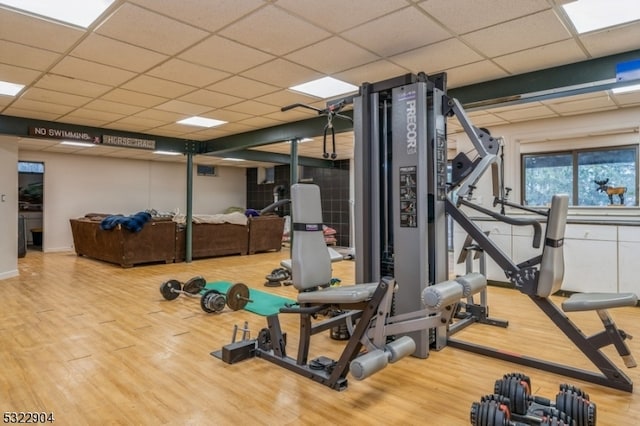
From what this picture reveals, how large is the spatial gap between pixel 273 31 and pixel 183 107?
107 inches

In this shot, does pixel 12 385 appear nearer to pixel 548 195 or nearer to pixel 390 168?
pixel 390 168

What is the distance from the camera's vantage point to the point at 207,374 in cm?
262

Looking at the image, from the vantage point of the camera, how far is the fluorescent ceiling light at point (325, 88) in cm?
418

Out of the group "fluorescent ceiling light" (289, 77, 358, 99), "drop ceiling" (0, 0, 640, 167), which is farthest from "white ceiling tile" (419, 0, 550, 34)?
"fluorescent ceiling light" (289, 77, 358, 99)

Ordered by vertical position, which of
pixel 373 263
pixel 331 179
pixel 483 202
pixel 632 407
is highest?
pixel 331 179

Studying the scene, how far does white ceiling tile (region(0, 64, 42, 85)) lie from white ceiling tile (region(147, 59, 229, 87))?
118 centimetres

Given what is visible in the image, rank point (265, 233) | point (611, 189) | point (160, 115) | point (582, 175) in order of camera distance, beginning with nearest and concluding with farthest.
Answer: point (611, 189), point (160, 115), point (582, 175), point (265, 233)

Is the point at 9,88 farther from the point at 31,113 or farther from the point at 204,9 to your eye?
the point at 204,9

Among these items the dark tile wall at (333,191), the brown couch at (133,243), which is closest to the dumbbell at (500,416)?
the brown couch at (133,243)

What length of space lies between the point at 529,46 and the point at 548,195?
3725 millimetres

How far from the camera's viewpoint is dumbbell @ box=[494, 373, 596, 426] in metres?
1.82

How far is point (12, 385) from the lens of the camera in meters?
2.41

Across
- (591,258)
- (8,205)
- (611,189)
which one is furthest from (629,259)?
(8,205)

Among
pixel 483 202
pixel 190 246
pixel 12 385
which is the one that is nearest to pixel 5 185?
pixel 190 246
